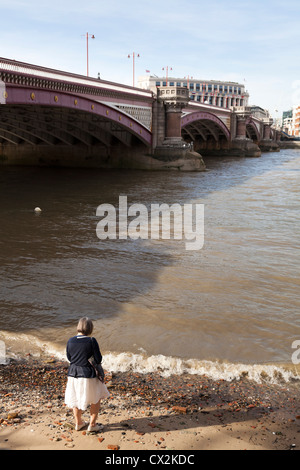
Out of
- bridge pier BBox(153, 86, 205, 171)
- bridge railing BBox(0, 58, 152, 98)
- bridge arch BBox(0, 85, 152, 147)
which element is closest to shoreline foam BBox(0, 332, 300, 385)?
bridge arch BBox(0, 85, 152, 147)

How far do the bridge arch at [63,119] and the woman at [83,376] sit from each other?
16.2 metres

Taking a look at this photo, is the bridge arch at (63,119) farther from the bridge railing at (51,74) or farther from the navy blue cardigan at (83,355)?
the navy blue cardigan at (83,355)

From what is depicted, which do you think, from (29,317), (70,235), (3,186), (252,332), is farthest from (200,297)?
(3,186)

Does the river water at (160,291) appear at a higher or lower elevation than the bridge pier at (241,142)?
lower

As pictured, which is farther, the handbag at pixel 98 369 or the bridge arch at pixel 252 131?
the bridge arch at pixel 252 131

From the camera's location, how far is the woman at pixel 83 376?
4.36 metres

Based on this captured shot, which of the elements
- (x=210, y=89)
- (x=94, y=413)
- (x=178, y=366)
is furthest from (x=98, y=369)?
(x=210, y=89)

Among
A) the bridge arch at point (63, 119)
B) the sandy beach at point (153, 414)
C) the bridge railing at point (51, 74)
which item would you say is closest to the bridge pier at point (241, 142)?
the bridge arch at point (63, 119)

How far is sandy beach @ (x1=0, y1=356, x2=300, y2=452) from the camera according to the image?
4.21 metres

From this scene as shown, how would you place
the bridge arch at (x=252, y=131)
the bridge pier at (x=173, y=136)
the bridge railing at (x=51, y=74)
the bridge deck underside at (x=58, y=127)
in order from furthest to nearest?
the bridge arch at (x=252, y=131), the bridge pier at (x=173, y=136), the bridge deck underside at (x=58, y=127), the bridge railing at (x=51, y=74)

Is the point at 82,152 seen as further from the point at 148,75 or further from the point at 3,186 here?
the point at 148,75

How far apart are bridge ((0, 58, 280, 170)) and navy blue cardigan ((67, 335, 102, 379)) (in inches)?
680

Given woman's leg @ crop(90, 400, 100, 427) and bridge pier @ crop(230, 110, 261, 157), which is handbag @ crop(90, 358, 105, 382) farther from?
bridge pier @ crop(230, 110, 261, 157)

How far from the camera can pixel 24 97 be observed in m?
19.8
